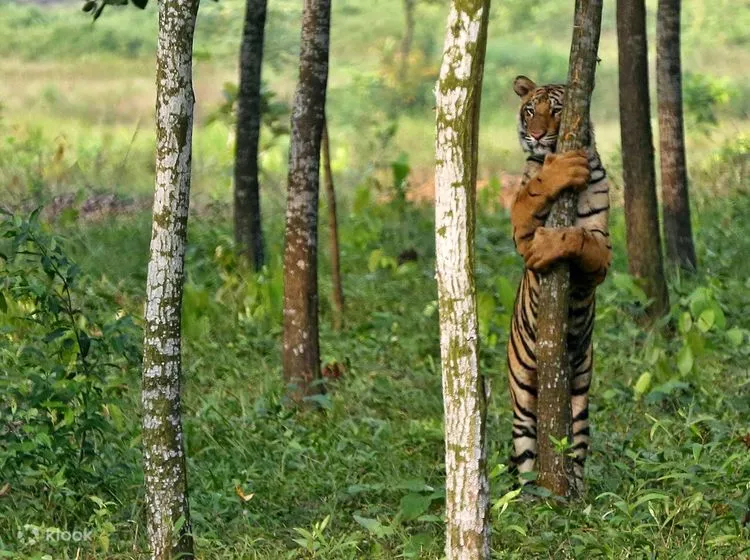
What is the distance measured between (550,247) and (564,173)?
30 cm

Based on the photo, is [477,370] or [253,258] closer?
[477,370]

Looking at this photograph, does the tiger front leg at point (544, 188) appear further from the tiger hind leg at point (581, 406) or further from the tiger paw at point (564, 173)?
the tiger hind leg at point (581, 406)

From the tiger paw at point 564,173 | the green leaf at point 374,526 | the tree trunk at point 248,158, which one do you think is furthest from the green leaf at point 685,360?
the tree trunk at point 248,158

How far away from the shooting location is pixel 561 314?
511 cm

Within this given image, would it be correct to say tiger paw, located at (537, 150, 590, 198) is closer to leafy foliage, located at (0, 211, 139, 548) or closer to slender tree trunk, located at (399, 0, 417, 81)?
leafy foliage, located at (0, 211, 139, 548)

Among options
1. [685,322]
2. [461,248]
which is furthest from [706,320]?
[461,248]

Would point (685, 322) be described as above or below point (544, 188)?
below

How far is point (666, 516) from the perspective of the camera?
4926 mm

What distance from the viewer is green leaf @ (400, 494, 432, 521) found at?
5003mm

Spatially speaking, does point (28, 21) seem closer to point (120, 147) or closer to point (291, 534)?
point (120, 147)

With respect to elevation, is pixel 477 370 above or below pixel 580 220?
below

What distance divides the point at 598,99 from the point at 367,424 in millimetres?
15174

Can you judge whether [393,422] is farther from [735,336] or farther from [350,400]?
[735,336]

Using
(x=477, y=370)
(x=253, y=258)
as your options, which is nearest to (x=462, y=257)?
(x=477, y=370)
